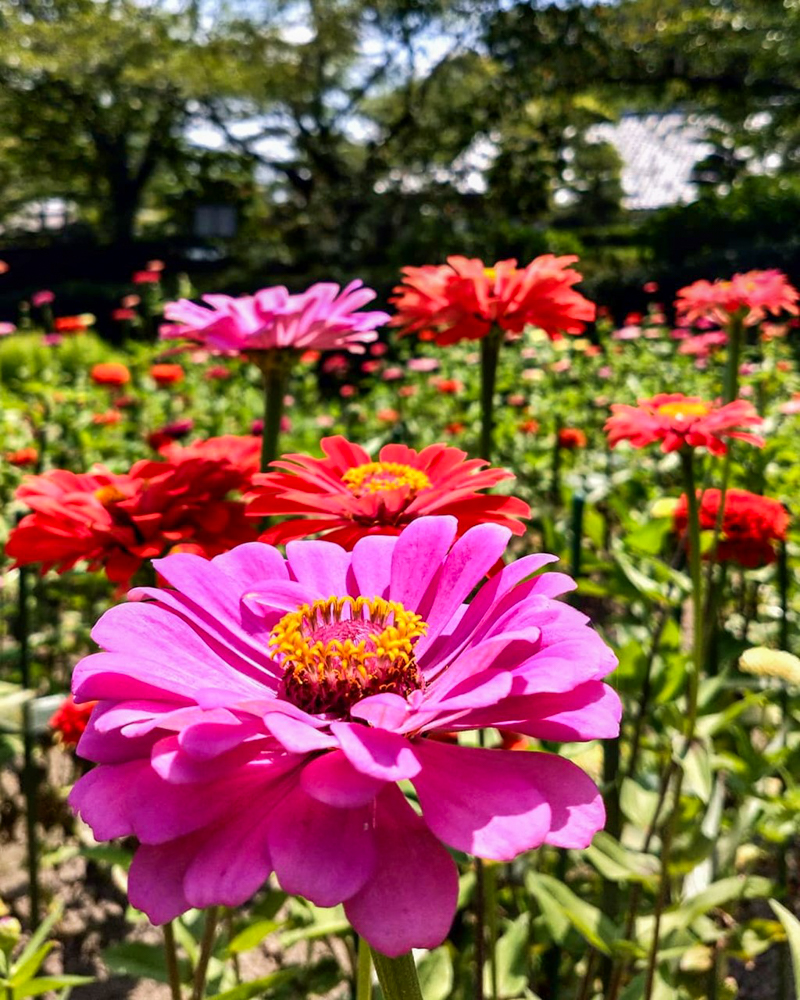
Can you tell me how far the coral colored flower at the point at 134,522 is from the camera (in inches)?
29.2

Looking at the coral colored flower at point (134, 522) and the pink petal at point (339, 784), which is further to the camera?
the coral colored flower at point (134, 522)

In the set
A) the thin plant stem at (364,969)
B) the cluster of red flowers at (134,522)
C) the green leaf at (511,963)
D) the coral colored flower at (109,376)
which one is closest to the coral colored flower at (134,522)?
the cluster of red flowers at (134,522)

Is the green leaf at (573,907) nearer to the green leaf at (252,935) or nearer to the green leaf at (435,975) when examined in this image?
the green leaf at (435,975)

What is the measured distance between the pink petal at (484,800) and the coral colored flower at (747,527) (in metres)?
0.84

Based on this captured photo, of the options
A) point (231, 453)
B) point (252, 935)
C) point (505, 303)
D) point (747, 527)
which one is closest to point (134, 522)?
point (231, 453)

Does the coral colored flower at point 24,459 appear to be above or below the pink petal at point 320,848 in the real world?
above

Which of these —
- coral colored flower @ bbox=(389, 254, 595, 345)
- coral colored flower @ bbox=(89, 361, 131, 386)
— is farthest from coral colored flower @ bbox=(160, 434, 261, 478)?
coral colored flower @ bbox=(89, 361, 131, 386)

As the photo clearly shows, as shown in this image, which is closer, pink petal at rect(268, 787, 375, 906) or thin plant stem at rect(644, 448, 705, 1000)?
pink petal at rect(268, 787, 375, 906)

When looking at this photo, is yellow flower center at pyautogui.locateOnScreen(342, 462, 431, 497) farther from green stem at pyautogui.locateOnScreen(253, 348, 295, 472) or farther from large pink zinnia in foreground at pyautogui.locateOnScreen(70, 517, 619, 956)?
large pink zinnia in foreground at pyautogui.locateOnScreen(70, 517, 619, 956)

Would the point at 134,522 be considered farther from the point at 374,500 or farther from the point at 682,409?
the point at 682,409

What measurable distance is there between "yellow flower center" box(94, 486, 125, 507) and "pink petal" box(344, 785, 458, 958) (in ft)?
1.85

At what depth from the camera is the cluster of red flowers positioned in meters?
0.74

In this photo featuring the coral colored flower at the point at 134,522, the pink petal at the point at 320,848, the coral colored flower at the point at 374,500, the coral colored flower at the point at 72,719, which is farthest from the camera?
the coral colored flower at the point at 72,719

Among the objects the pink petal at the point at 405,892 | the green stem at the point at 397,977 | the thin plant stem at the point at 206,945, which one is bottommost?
the thin plant stem at the point at 206,945
